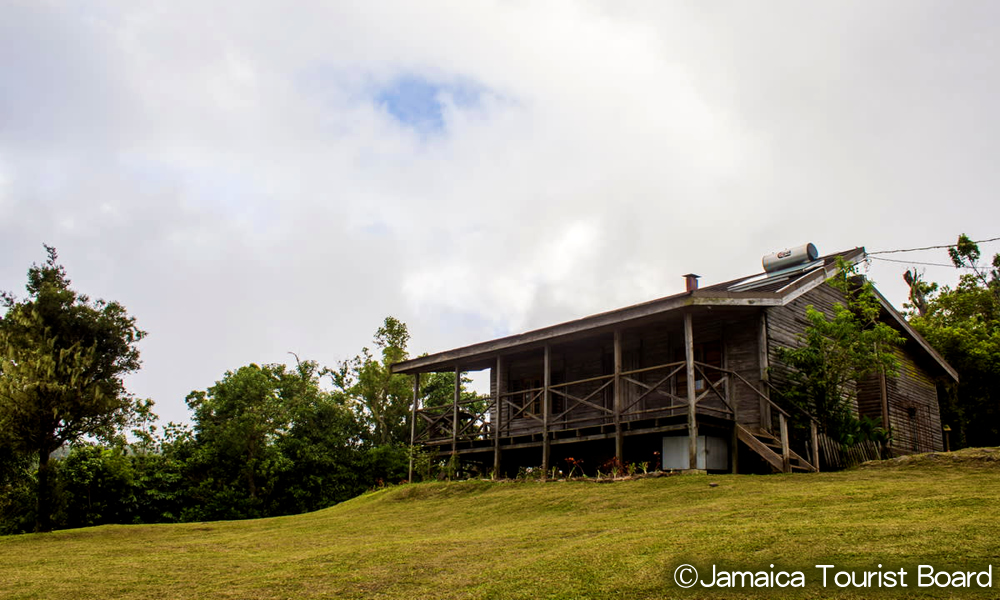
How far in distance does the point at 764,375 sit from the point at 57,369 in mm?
15758

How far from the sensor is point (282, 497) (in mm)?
31297

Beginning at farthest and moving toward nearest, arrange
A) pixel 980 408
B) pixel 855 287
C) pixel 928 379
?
pixel 980 408
pixel 928 379
pixel 855 287

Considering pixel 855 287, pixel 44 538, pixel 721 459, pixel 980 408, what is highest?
pixel 855 287

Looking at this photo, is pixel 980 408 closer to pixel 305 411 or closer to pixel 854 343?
pixel 854 343

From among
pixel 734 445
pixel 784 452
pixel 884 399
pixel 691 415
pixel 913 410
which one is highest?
pixel 884 399

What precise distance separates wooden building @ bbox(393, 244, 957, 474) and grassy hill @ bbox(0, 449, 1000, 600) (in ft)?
8.07

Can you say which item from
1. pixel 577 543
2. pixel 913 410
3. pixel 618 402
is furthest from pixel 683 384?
pixel 577 543

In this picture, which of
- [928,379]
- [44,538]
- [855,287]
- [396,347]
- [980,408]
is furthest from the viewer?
[396,347]

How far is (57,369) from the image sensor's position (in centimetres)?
1814

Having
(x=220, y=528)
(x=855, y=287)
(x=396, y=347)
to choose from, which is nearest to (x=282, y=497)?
(x=396, y=347)

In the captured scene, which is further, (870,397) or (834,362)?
(870,397)

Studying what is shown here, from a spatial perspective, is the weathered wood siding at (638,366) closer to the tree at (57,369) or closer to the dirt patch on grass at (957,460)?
the dirt patch on grass at (957,460)

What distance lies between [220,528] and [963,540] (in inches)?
582

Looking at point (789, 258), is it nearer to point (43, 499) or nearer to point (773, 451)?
point (773, 451)
